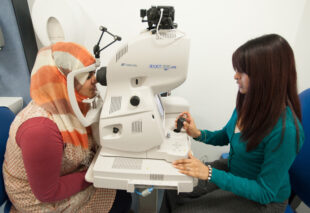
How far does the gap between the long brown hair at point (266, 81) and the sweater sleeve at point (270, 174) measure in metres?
0.05

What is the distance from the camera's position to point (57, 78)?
80cm

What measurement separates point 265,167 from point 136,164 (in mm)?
506

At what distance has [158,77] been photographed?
0.79 m

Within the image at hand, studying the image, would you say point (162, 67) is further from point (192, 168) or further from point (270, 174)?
point (270, 174)

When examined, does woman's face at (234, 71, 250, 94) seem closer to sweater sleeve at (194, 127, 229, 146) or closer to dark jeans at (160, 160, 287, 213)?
sweater sleeve at (194, 127, 229, 146)

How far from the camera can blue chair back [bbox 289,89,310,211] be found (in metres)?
0.92

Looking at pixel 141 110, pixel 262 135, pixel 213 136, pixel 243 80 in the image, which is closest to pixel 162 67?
pixel 141 110

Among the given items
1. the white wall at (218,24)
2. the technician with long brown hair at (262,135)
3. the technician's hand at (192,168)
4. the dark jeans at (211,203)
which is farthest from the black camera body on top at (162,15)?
the dark jeans at (211,203)

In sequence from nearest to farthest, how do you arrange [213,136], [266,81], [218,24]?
[266,81], [213,136], [218,24]

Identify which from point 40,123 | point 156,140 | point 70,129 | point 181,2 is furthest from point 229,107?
point 40,123

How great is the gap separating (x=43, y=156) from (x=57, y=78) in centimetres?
31

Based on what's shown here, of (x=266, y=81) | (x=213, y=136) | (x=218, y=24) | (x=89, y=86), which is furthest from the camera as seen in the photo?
(x=218, y=24)

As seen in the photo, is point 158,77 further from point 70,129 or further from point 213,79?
point 213,79

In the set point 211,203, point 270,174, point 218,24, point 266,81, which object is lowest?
point 211,203
